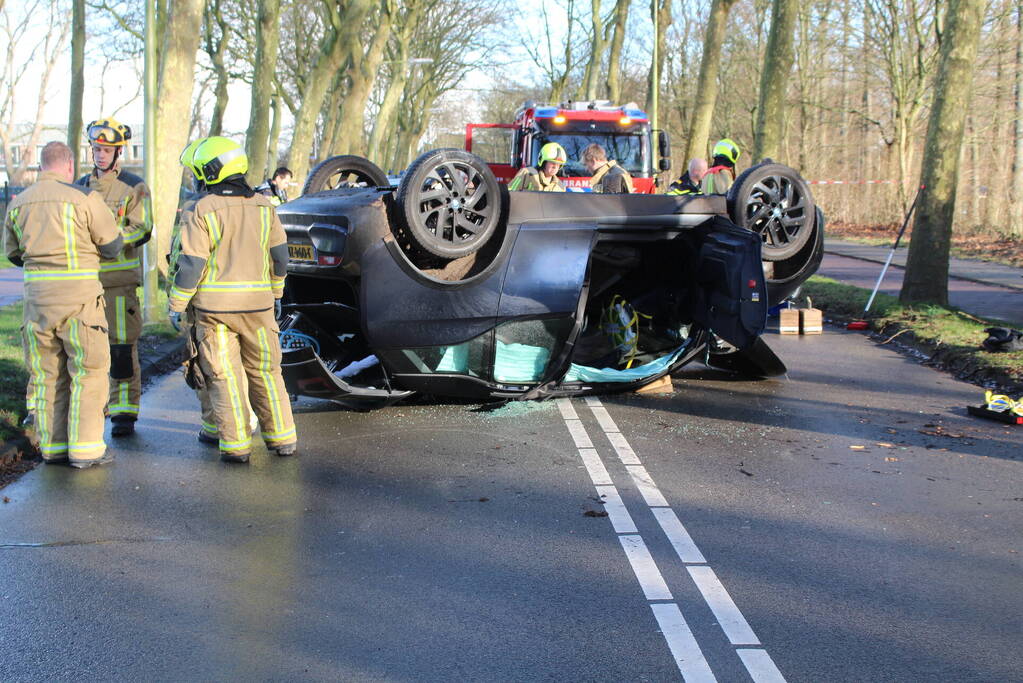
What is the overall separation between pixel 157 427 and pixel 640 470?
350 centimetres

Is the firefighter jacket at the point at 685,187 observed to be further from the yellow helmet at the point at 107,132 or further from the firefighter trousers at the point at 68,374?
the firefighter trousers at the point at 68,374

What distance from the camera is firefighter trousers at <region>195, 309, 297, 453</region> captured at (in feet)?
21.6

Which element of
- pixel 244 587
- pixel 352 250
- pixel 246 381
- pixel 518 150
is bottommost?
pixel 244 587

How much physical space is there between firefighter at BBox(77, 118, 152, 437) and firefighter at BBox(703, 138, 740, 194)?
234 inches

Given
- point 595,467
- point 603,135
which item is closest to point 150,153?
point 595,467

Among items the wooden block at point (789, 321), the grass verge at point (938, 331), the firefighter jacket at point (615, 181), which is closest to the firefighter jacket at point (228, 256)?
the firefighter jacket at point (615, 181)

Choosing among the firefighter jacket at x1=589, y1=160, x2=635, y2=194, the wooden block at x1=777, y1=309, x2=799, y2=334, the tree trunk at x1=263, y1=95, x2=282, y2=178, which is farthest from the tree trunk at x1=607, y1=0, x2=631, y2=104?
the firefighter jacket at x1=589, y1=160, x2=635, y2=194

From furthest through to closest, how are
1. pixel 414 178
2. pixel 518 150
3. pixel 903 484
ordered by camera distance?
pixel 518 150 < pixel 414 178 < pixel 903 484

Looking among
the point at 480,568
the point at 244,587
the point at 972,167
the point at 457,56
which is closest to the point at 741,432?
the point at 480,568

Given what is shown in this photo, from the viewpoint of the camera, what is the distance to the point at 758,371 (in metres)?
9.66

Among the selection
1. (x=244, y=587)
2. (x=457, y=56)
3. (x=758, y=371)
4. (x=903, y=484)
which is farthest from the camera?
(x=457, y=56)

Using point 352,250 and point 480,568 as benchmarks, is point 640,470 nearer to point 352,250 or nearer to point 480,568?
point 480,568

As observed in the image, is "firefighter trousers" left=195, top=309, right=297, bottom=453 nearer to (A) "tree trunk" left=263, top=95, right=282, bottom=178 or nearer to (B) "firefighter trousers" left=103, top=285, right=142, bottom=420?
(B) "firefighter trousers" left=103, top=285, right=142, bottom=420

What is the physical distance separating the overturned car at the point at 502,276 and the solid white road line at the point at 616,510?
215 cm
